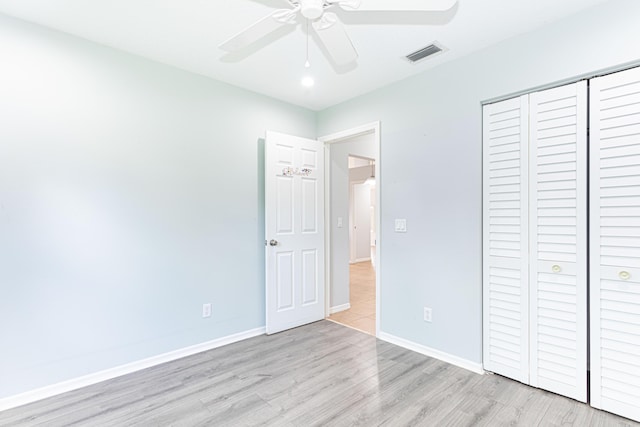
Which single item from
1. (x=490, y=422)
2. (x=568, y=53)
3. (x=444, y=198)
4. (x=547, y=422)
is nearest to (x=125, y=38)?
(x=444, y=198)

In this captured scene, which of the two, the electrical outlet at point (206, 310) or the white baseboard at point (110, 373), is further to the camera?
the electrical outlet at point (206, 310)

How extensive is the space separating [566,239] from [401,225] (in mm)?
1247

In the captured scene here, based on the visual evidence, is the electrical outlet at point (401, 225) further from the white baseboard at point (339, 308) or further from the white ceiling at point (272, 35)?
the white baseboard at point (339, 308)

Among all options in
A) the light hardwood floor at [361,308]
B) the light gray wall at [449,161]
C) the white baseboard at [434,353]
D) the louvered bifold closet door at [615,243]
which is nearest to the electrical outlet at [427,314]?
the light gray wall at [449,161]

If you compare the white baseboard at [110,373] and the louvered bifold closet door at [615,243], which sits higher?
the louvered bifold closet door at [615,243]

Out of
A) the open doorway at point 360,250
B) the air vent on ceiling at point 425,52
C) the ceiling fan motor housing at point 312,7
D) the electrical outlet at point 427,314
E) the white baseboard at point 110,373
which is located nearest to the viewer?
the ceiling fan motor housing at point 312,7

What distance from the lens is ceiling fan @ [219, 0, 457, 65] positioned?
1.48 m

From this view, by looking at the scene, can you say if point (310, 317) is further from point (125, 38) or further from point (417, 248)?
point (125, 38)

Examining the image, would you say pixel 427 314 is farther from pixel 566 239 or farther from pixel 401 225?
pixel 566 239

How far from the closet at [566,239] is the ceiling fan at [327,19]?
1.13m

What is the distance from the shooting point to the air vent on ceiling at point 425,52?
240cm

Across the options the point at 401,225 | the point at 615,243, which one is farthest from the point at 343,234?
the point at 615,243

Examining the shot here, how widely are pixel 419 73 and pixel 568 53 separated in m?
1.10

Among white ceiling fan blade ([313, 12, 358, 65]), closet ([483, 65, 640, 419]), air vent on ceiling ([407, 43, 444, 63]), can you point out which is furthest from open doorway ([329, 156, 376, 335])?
white ceiling fan blade ([313, 12, 358, 65])
